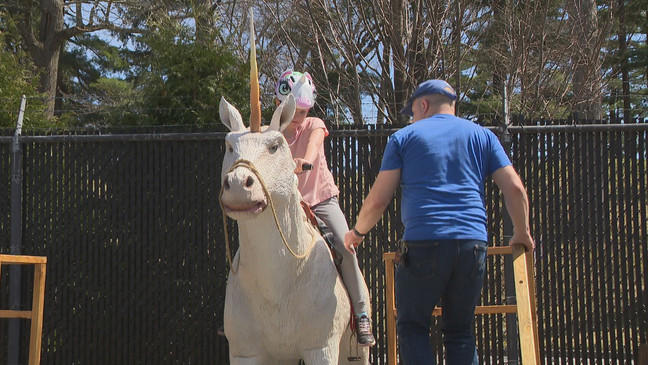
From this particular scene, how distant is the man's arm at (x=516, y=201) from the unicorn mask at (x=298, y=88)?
1302 millimetres

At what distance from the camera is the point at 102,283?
6.61 metres

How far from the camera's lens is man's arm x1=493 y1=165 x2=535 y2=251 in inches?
138

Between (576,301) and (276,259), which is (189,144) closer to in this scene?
(276,259)

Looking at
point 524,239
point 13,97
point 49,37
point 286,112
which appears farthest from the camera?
point 49,37

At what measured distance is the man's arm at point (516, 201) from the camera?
11.5 feet

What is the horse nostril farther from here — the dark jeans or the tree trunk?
the tree trunk

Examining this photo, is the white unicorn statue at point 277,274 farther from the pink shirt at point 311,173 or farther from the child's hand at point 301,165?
the pink shirt at point 311,173

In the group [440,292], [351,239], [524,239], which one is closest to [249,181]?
[351,239]

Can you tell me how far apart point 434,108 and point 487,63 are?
24.9 feet

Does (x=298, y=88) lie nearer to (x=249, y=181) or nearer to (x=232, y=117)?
(x=232, y=117)

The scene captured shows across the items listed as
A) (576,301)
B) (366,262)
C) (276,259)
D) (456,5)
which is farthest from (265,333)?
(456,5)

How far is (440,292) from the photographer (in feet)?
11.5

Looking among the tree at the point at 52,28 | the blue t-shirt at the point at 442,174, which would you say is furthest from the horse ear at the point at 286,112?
the tree at the point at 52,28

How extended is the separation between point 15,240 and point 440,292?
475cm
